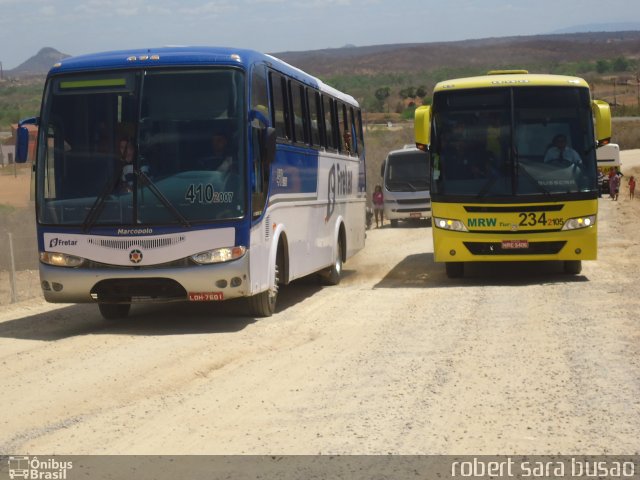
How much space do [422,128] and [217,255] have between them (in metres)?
5.85

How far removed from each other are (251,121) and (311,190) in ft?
11.9

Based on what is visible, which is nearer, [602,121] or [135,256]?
[135,256]

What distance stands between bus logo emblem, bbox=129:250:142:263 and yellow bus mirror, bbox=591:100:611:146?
24.9 feet

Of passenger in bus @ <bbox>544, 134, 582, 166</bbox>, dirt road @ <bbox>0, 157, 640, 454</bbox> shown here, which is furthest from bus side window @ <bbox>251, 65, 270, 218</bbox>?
passenger in bus @ <bbox>544, 134, 582, 166</bbox>

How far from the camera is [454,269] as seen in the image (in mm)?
17938

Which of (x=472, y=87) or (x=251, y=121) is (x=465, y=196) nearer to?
(x=472, y=87)

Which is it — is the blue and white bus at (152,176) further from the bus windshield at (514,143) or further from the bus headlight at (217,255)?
the bus windshield at (514,143)

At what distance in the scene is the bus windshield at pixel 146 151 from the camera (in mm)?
12148

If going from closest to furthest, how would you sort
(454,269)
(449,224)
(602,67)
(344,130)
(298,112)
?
(298,112) < (449,224) < (454,269) < (344,130) < (602,67)

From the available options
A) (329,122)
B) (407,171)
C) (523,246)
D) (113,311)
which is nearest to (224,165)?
(113,311)

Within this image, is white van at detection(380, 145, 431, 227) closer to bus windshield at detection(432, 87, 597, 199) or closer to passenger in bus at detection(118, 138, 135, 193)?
bus windshield at detection(432, 87, 597, 199)

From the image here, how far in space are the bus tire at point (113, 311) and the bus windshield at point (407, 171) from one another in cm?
2076

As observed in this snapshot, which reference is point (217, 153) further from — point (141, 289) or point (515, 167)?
point (515, 167)

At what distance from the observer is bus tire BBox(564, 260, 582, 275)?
690 inches
